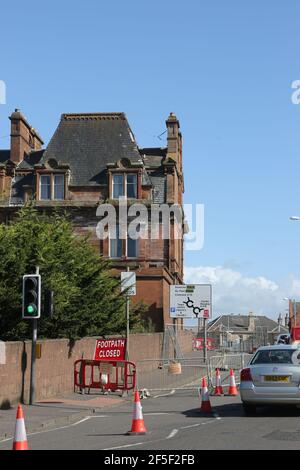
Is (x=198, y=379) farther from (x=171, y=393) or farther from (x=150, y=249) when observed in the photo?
(x=150, y=249)

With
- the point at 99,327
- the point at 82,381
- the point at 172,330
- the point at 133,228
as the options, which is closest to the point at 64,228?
the point at 99,327

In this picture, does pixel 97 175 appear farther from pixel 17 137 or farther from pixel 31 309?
pixel 31 309

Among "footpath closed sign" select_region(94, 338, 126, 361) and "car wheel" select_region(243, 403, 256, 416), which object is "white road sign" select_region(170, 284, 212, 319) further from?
"car wheel" select_region(243, 403, 256, 416)

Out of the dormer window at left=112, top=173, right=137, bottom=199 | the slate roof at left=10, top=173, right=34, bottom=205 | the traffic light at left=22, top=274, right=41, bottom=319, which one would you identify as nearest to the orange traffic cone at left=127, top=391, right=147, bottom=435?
the traffic light at left=22, top=274, right=41, bottom=319

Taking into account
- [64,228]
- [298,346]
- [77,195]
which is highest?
[77,195]

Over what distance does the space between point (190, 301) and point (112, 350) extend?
17642mm

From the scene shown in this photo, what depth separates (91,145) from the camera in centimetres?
5222

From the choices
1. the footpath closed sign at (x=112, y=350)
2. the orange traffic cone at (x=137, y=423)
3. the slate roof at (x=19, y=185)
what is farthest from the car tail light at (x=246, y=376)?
the slate roof at (x=19, y=185)

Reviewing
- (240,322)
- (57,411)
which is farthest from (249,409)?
(240,322)

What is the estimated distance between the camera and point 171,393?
24.1 metres

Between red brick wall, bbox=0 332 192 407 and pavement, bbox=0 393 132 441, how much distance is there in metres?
0.39

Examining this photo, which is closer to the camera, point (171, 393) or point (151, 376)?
point (171, 393)

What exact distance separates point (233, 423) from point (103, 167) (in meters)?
37.2

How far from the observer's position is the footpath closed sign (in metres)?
23.6
